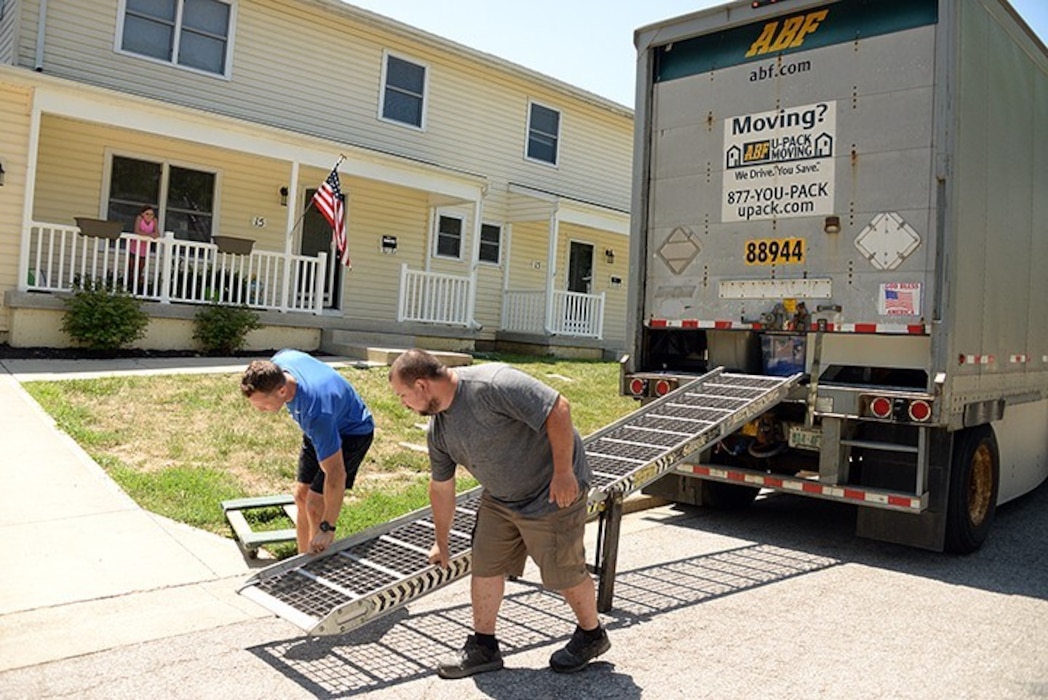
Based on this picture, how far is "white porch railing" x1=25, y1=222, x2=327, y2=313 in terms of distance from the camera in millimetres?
12023

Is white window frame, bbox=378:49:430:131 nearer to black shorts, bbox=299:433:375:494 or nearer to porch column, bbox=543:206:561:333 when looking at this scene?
porch column, bbox=543:206:561:333

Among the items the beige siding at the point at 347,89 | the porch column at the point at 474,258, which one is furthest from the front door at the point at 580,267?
the porch column at the point at 474,258

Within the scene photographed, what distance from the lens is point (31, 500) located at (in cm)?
596

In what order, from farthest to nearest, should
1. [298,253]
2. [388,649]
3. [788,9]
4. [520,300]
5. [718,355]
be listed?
[520,300] → [298,253] → [718,355] → [788,9] → [388,649]

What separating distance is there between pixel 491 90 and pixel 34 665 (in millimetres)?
17067

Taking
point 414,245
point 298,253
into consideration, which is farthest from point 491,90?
point 298,253

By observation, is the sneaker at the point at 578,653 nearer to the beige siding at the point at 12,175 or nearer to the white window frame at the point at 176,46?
the beige siding at the point at 12,175

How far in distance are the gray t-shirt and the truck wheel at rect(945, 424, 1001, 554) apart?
12.3 ft

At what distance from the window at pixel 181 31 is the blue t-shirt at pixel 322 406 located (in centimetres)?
1192

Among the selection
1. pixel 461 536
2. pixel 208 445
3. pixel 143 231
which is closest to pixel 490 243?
pixel 143 231

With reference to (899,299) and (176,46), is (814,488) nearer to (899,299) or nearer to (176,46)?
(899,299)

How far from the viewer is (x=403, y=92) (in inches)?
696

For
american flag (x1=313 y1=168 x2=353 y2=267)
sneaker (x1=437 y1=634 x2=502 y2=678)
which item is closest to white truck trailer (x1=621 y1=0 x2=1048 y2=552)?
sneaker (x1=437 y1=634 x2=502 y2=678)

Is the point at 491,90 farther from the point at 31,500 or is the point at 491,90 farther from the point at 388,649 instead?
the point at 388,649
